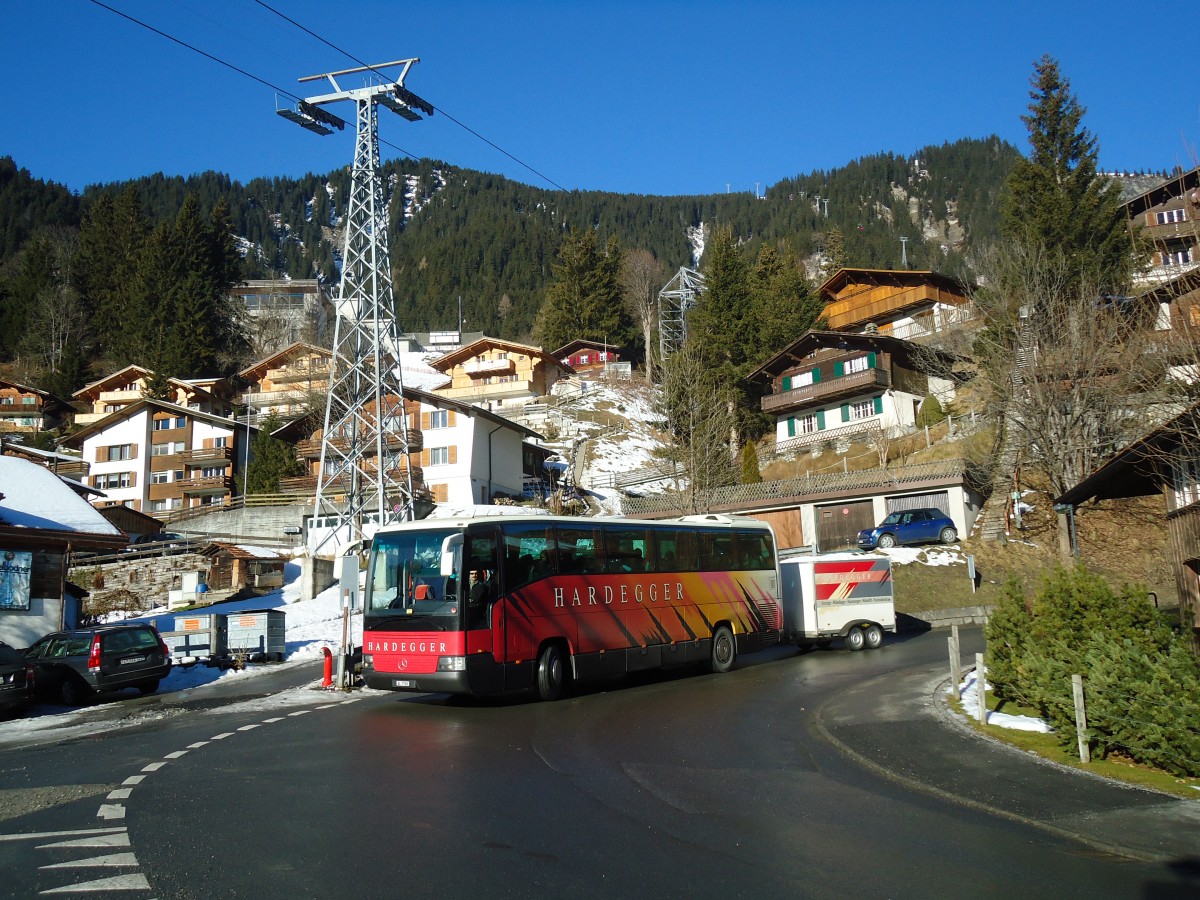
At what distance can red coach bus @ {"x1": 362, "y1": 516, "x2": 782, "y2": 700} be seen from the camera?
14.8 m

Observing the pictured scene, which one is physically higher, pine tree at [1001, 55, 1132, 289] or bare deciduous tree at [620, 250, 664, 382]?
bare deciduous tree at [620, 250, 664, 382]

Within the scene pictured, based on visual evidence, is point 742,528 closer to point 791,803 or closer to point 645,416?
point 791,803

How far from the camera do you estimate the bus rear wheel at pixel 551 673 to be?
16000mm

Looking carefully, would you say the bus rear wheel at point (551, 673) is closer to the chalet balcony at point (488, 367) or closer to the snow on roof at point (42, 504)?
the snow on roof at point (42, 504)

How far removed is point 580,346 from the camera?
92125mm

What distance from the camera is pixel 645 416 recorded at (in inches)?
3046

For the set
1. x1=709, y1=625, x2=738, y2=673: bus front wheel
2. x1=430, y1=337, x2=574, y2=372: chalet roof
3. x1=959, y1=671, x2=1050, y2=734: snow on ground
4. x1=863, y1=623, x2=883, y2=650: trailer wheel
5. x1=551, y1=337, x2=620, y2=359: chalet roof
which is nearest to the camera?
x1=959, y1=671, x2=1050, y2=734: snow on ground

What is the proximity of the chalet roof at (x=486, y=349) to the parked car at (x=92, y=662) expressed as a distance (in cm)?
6403

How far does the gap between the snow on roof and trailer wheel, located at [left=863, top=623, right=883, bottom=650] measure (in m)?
21.5

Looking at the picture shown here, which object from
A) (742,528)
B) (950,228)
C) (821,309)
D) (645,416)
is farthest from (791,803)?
(950,228)

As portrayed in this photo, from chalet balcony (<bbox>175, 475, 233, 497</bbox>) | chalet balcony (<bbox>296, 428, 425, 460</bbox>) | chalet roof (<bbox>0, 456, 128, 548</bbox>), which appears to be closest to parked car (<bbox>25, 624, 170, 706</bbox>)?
chalet roof (<bbox>0, 456, 128, 548</bbox>)

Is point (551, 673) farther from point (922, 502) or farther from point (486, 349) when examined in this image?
point (486, 349)

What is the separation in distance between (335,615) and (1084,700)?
28030 mm

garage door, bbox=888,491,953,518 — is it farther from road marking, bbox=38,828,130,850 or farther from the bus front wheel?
road marking, bbox=38,828,130,850
